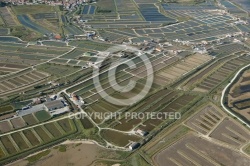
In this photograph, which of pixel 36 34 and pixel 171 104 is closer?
pixel 171 104

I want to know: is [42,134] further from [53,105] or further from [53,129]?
[53,105]

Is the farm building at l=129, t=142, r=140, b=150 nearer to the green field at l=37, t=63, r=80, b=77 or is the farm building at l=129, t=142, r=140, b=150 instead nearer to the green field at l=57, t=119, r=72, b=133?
the green field at l=57, t=119, r=72, b=133

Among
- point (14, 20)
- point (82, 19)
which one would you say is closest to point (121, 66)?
point (82, 19)

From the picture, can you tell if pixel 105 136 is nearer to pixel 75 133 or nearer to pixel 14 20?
pixel 75 133

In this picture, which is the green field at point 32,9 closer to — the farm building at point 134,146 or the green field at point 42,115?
the green field at point 42,115

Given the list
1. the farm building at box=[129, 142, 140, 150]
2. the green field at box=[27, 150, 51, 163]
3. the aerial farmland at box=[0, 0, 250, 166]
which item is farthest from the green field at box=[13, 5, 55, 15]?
the farm building at box=[129, 142, 140, 150]

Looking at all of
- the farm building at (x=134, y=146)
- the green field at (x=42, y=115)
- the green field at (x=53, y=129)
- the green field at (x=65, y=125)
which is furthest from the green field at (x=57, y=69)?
the farm building at (x=134, y=146)
